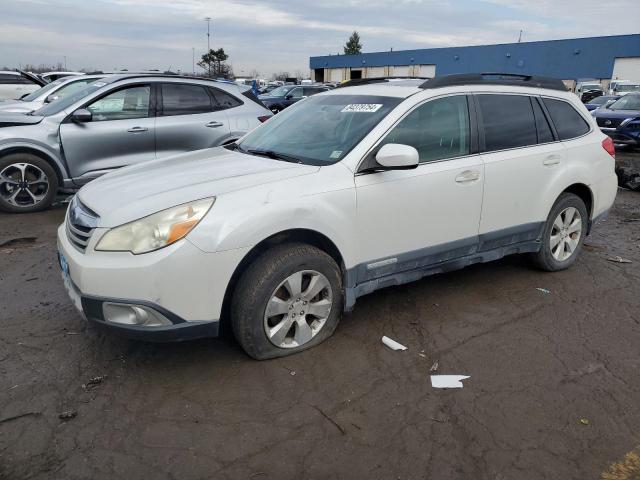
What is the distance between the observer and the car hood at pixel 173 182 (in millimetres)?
2977

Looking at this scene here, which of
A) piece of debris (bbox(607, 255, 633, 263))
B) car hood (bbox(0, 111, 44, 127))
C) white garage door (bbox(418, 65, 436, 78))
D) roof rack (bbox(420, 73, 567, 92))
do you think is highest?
white garage door (bbox(418, 65, 436, 78))

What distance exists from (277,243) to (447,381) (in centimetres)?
133

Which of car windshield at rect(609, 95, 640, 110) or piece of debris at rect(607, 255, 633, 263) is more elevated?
car windshield at rect(609, 95, 640, 110)

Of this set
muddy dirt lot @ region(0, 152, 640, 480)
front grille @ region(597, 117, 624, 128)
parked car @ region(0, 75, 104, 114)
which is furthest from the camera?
front grille @ region(597, 117, 624, 128)

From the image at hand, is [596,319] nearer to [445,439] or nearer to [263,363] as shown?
[445,439]

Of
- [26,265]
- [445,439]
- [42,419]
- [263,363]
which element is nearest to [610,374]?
[445,439]

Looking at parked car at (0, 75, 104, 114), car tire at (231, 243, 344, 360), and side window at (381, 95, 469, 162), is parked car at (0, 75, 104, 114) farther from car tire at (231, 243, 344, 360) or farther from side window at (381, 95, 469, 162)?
car tire at (231, 243, 344, 360)

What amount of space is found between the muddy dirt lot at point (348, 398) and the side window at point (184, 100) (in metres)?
3.69

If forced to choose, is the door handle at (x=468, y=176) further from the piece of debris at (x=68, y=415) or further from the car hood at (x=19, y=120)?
the car hood at (x=19, y=120)

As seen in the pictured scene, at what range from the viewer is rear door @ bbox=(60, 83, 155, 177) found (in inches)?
265

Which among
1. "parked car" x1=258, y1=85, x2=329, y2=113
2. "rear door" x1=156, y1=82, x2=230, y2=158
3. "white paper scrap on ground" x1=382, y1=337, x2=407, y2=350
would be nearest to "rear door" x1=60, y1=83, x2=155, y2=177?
"rear door" x1=156, y1=82, x2=230, y2=158

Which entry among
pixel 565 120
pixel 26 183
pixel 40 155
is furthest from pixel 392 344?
pixel 26 183

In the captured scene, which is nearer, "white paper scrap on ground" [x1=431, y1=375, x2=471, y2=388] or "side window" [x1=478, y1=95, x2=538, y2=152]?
"white paper scrap on ground" [x1=431, y1=375, x2=471, y2=388]

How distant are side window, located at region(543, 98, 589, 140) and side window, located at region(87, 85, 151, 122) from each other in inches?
198
